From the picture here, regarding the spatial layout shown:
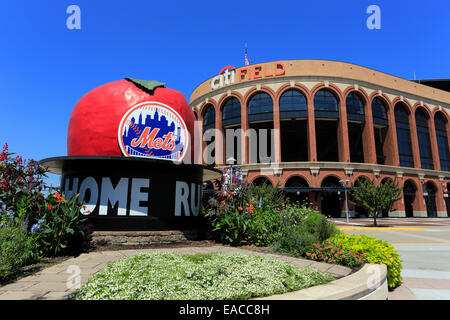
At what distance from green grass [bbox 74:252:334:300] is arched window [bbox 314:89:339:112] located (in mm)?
36338

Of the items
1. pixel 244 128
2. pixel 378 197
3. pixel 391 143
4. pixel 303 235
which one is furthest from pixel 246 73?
pixel 303 235

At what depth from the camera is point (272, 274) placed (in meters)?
4.16

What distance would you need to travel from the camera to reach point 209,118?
143ft

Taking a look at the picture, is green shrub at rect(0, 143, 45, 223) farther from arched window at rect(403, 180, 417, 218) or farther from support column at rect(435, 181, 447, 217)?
support column at rect(435, 181, 447, 217)

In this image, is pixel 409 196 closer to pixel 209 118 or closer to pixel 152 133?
pixel 209 118

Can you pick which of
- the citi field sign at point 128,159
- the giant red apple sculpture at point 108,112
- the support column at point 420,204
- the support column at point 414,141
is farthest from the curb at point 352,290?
the support column at point 414,141

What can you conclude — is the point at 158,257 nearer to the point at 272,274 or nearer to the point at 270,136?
the point at 272,274

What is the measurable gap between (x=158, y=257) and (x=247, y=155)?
32699 millimetres

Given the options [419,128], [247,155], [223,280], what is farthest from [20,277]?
[419,128]

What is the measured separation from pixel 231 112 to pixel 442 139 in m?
38.3

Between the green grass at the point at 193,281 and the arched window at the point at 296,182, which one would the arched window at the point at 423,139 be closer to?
the arched window at the point at 296,182

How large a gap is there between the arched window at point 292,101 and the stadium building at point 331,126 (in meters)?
0.14

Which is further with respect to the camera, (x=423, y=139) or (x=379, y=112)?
(x=423, y=139)

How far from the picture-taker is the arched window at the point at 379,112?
39281 mm
